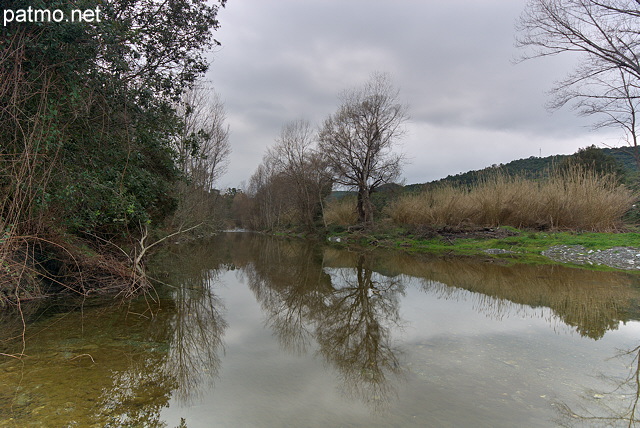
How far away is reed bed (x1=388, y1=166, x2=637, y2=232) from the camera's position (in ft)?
48.8

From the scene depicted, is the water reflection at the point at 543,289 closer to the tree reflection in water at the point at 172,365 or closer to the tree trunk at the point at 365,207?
the tree reflection in water at the point at 172,365

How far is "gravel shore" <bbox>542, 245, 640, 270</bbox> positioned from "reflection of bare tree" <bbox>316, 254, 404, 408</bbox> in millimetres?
7324

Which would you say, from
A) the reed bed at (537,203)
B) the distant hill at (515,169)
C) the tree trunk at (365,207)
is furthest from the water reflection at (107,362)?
the distant hill at (515,169)

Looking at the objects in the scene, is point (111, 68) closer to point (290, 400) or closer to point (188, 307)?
point (188, 307)

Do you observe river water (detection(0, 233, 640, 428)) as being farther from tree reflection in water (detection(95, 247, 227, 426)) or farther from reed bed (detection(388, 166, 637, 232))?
reed bed (detection(388, 166, 637, 232))

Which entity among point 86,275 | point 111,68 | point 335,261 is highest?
point 111,68

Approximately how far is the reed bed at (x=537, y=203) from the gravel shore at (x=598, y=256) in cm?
331

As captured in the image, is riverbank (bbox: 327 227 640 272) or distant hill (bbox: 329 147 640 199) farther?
distant hill (bbox: 329 147 640 199)

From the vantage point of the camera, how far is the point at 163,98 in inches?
387

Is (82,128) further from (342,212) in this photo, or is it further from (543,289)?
(342,212)

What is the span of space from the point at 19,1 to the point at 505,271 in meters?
12.7

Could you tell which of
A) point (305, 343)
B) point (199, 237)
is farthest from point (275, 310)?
point (199, 237)

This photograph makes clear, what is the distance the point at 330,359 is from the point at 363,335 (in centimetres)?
107

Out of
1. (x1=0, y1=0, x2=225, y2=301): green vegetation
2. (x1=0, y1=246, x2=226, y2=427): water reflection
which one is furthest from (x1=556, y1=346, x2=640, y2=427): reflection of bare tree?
(x1=0, y1=0, x2=225, y2=301): green vegetation
